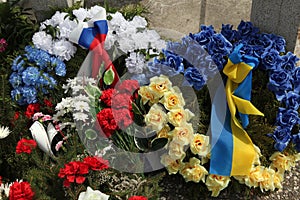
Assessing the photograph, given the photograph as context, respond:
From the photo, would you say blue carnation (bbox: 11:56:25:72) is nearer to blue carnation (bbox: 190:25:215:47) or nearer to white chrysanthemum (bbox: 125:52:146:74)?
white chrysanthemum (bbox: 125:52:146:74)

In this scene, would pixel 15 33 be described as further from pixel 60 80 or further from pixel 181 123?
pixel 181 123

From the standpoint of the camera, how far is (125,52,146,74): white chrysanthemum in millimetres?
2969

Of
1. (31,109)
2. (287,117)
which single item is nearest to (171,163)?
(287,117)

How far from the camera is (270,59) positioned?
2830 mm

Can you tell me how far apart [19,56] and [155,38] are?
2.94 feet

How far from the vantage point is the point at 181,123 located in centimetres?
264

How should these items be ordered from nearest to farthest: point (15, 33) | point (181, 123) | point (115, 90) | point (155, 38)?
point (181, 123)
point (115, 90)
point (155, 38)
point (15, 33)

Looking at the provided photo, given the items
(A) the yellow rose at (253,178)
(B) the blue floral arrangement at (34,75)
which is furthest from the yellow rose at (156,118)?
(B) the blue floral arrangement at (34,75)

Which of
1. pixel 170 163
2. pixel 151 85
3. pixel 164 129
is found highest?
pixel 151 85

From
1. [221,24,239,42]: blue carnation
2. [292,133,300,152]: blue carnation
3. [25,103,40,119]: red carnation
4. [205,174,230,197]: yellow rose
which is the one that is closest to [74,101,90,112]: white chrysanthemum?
[25,103,40,119]: red carnation

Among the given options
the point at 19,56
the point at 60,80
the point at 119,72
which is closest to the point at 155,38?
the point at 119,72

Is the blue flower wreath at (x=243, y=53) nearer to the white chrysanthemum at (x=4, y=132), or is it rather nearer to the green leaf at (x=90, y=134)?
the green leaf at (x=90, y=134)

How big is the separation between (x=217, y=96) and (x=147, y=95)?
0.42m

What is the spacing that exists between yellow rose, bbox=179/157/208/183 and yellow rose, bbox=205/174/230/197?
0.12ft
